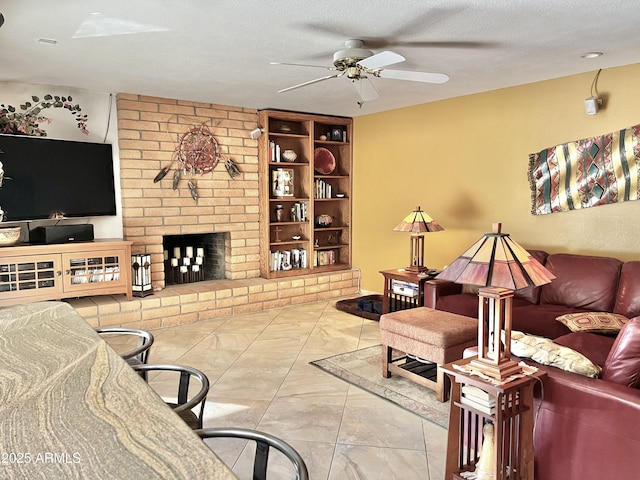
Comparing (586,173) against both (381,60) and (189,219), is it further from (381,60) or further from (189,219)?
(189,219)

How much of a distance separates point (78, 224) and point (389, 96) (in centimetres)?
329

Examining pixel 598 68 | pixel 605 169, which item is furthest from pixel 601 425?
pixel 598 68

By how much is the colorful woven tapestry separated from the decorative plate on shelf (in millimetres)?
2591

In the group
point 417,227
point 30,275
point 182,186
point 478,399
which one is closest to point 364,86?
point 417,227

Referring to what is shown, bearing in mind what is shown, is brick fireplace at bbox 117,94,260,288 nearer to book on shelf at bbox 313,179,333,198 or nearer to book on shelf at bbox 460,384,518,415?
book on shelf at bbox 313,179,333,198

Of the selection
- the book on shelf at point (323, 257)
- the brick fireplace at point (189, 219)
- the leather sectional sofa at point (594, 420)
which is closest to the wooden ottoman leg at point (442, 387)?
the leather sectional sofa at point (594, 420)

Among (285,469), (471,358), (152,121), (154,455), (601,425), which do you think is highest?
(152,121)

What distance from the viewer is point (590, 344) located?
293 cm

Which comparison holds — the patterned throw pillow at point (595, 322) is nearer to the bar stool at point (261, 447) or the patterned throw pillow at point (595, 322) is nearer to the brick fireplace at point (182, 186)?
the bar stool at point (261, 447)

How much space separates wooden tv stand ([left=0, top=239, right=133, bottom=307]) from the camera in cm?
418

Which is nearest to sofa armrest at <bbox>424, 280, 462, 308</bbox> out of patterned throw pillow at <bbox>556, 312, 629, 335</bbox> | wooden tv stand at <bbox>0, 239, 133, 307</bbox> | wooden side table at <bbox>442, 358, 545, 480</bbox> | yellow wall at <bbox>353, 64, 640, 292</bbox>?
yellow wall at <bbox>353, 64, 640, 292</bbox>

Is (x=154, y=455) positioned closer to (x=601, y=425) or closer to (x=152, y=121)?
(x=601, y=425)

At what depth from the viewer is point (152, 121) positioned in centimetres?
513

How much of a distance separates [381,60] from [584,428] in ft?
6.90
